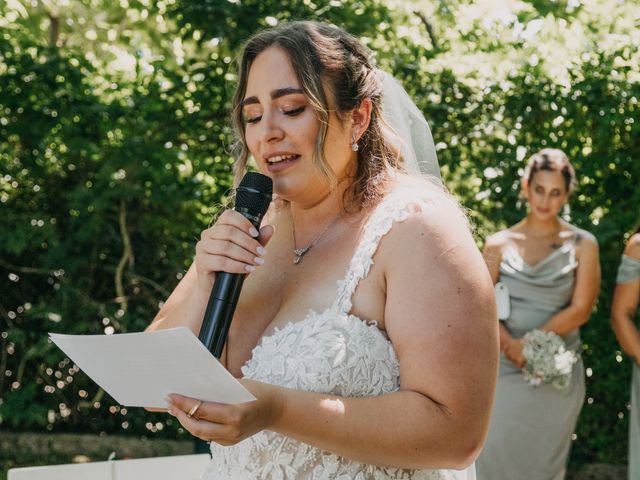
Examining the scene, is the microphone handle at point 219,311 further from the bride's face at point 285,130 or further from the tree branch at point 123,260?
the tree branch at point 123,260

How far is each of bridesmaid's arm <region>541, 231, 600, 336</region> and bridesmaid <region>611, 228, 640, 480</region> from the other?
0.16 m

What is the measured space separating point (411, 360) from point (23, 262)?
5.95 meters

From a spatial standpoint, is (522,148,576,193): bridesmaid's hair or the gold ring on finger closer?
the gold ring on finger

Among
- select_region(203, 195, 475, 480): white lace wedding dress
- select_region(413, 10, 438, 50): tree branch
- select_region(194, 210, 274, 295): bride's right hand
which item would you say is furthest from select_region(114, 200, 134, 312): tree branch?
select_region(194, 210, 274, 295): bride's right hand

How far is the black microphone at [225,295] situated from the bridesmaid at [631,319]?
3851 mm

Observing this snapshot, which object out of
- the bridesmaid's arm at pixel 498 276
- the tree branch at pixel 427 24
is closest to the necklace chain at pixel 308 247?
the bridesmaid's arm at pixel 498 276

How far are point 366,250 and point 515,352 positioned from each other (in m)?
3.60

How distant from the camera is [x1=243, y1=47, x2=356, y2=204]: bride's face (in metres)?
2.15

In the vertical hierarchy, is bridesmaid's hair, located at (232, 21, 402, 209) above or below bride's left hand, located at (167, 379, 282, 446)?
above

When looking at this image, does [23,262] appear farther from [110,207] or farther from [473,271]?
[473,271]

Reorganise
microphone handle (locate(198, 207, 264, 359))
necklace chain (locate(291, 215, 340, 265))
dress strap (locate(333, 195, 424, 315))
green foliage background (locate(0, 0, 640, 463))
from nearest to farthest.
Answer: microphone handle (locate(198, 207, 264, 359)), dress strap (locate(333, 195, 424, 315)), necklace chain (locate(291, 215, 340, 265)), green foliage background (locate(0, 0, 640, 463))

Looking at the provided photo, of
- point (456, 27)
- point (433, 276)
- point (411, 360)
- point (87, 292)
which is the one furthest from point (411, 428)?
point (456, 27)

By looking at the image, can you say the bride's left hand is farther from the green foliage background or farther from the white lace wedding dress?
the green foliage background

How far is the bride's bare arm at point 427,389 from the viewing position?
1774 mm
